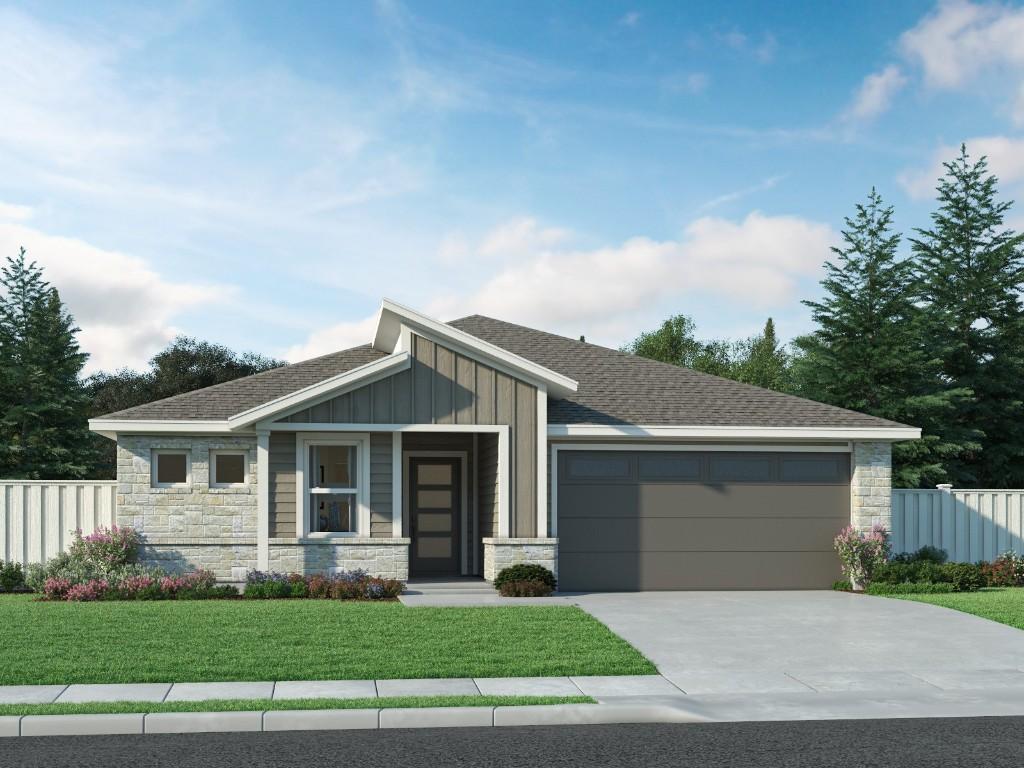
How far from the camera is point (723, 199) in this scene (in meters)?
23.7

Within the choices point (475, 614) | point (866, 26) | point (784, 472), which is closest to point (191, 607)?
point (475, 614)

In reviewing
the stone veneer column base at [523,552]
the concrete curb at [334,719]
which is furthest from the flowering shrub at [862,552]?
the concrete curb at [334,719]

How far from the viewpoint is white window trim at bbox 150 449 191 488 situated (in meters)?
18.3

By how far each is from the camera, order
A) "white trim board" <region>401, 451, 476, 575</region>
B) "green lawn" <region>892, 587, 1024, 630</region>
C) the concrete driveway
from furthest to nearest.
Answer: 1. "white trim board" <region>401, 451, 476, 575</region>
2. "green lawn" <region>892, 587, 1024, 630</region>
3. the concrete driveway

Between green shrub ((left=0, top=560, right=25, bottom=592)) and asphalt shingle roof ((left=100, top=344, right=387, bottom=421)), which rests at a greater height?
asphalt shingle roof ((left=100, top=344, right=387, bottom=421))

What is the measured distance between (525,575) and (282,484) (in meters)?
4.22

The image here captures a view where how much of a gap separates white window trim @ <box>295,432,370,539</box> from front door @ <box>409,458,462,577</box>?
10.5ft

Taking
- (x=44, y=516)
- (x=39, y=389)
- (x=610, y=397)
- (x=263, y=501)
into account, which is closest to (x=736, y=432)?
(x=610, y=397)

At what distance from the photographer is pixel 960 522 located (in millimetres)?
20906

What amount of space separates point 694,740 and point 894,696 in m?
2.70

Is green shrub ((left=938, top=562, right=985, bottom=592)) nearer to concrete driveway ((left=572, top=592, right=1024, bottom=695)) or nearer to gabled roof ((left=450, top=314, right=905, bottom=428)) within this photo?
concrete driveway ((left=572, top=592, right=1024, bottom=695))

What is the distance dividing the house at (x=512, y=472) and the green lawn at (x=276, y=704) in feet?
27.7

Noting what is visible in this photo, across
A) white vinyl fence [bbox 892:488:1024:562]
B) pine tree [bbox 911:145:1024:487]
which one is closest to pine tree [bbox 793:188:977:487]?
pine tree [bbox 911:145:1024:487]

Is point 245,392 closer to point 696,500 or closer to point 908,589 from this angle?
point 696,500
